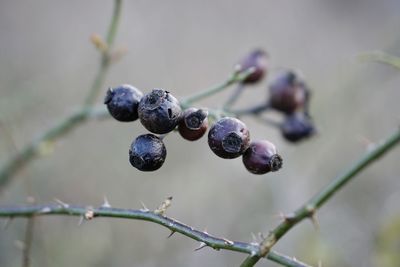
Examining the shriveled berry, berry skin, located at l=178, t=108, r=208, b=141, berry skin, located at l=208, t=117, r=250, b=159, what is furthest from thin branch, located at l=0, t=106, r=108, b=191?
berry skin, located at l=208, t=117, r=250, b=159

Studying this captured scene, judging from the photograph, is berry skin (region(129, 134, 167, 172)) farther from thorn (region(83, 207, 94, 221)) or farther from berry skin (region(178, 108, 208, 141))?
thorn (region(83, 207, 94, 221))

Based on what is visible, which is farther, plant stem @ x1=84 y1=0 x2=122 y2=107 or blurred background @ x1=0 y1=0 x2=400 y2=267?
blurred background @ x1=0 y1=0 x2=400 y2=267

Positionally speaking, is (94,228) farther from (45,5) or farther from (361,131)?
(45,5)

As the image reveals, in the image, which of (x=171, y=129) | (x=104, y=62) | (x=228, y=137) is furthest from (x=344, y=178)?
(x=104, y=62)

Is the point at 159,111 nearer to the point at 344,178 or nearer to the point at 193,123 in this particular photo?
the point at 193,123

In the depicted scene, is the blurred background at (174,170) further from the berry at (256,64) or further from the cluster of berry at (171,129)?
the cluster of berry at (171,129)

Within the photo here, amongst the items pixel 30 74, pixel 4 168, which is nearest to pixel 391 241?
pixel 4 168

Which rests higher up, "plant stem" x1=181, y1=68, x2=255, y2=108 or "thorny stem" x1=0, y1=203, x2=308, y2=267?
"plant stem" x1=181, y1=68, x2=255, y2=108
